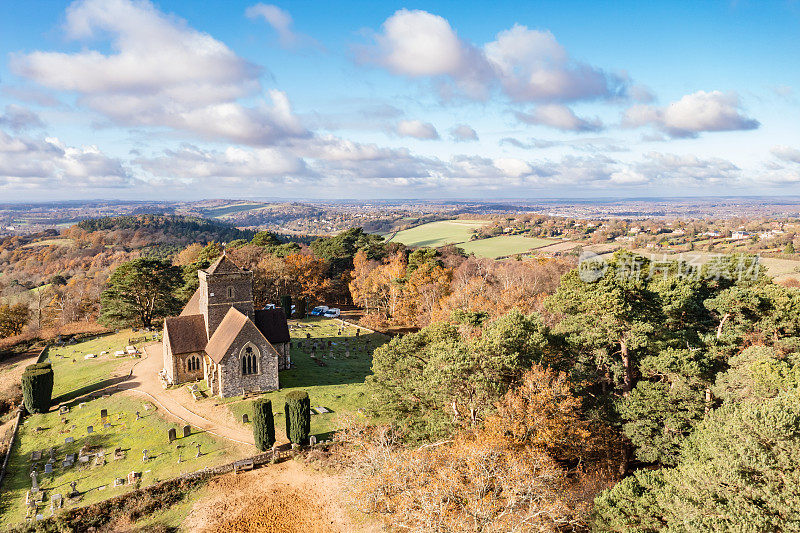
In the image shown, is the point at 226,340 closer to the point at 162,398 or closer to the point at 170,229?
the point at 162,398

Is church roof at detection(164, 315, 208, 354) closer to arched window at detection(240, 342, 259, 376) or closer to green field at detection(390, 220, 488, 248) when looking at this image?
arched window at detection(240, 342, 259, 376)

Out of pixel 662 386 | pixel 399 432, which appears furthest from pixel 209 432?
pixel 662 386

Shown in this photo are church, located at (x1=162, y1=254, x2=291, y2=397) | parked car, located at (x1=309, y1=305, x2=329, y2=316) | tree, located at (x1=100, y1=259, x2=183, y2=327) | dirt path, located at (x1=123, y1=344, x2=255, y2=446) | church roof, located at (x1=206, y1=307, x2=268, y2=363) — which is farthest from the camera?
parked car, located at (x1=309, y1=305, x2=329, y2=316)

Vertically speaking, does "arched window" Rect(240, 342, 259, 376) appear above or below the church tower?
below

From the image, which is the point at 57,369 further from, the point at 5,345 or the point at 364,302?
the point at 364,302

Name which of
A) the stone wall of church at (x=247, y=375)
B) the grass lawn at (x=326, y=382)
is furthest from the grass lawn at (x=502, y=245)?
the stone wall of church at (x=247, y=375)

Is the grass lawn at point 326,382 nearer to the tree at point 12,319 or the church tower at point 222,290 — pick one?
the church tower at point 222,290

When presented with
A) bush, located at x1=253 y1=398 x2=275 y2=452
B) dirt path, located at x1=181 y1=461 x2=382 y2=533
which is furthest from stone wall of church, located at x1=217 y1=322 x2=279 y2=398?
dirt path, located at x1=181 y1=461 x2=382 y2=533
